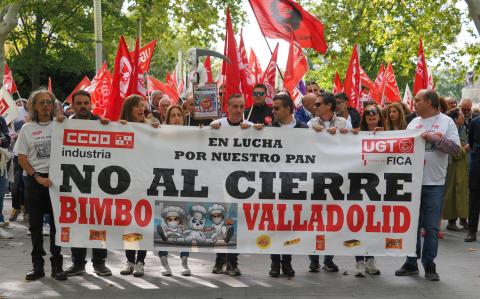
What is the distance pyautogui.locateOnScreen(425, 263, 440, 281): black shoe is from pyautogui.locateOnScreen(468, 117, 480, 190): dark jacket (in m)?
3.82

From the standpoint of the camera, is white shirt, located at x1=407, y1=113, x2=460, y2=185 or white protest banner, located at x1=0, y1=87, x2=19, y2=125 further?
white protest banner, located at x1=0, y1=87, x2=19, y2=125

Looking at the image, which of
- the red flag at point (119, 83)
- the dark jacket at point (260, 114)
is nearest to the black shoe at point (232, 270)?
the dark jacket at point (260, 114)

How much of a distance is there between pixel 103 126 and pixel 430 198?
3.38m

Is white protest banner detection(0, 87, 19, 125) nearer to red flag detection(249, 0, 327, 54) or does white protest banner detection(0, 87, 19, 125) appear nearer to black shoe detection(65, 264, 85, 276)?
red flag detection(249, 0, 327, 54)

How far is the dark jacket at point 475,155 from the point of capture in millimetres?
12336

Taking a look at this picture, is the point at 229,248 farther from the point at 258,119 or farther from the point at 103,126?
the point at 258,119

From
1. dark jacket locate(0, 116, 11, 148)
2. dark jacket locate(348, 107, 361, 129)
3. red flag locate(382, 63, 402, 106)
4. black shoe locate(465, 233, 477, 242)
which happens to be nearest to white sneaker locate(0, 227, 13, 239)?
dark jacket locate(0, 116, 11, 148)

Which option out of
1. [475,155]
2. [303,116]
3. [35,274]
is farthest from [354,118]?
[35,274]

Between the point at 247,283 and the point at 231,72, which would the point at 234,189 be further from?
the point at 231,72

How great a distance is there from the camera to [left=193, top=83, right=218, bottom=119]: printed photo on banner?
970 centimetres

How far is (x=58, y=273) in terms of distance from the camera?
864 centimetres

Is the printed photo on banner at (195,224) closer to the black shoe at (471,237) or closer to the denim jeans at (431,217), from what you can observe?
the denim jeans at (431,217)

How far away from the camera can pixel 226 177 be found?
838 cm

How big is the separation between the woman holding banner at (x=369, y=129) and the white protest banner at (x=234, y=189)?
2.02 ft
